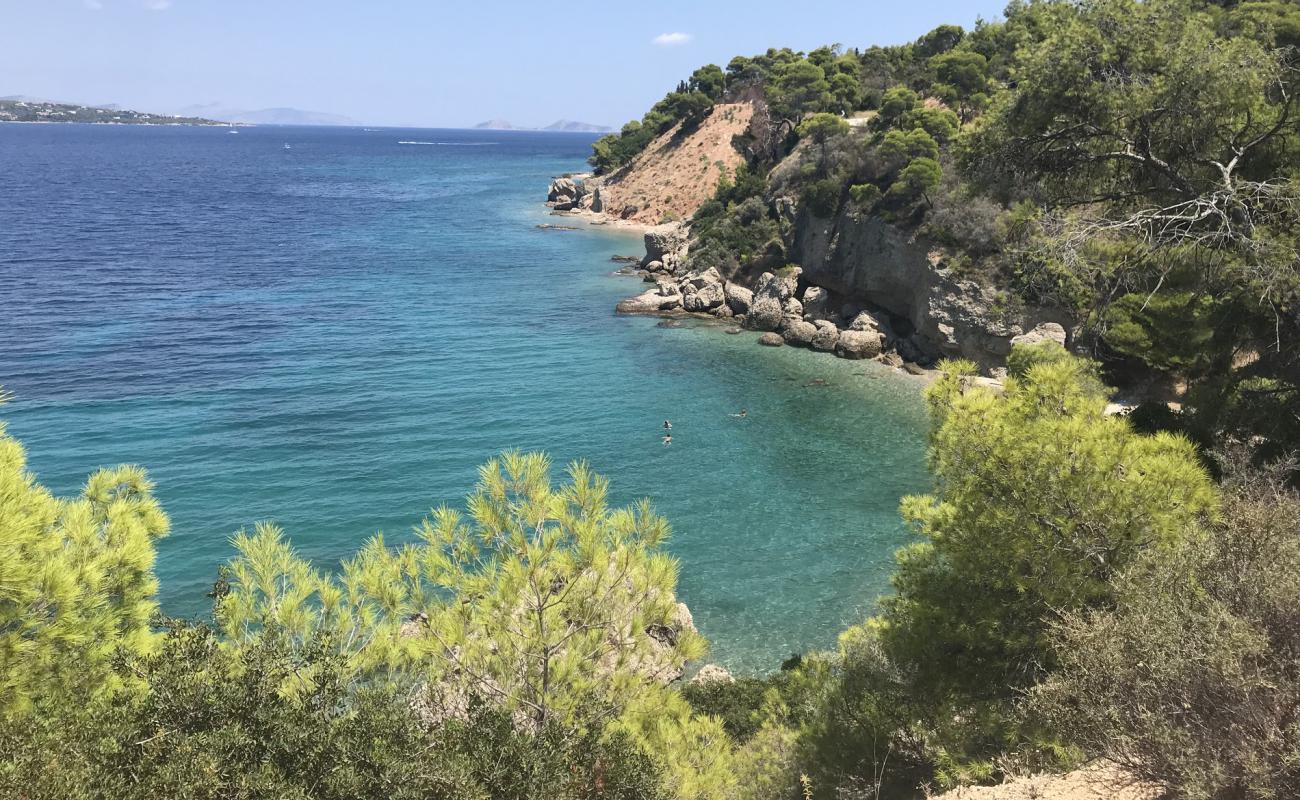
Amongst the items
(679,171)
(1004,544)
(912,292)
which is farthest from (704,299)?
(679,171)

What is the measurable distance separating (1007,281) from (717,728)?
107 ft

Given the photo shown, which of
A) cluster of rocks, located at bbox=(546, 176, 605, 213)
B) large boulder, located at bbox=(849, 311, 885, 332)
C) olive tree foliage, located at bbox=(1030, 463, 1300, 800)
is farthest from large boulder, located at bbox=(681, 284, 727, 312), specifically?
cluster of rocks, located at bbox=(546, 176, 605, 213)

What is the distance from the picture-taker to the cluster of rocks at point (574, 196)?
3701 inches

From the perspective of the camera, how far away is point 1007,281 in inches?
1414

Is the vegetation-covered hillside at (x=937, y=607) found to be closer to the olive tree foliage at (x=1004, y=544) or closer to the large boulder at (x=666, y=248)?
the olive tree foliage at (x=1004, y=544)

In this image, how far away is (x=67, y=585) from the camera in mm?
6988

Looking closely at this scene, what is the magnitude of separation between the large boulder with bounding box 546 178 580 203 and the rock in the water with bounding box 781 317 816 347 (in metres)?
63.0

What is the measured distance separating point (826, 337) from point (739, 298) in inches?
355

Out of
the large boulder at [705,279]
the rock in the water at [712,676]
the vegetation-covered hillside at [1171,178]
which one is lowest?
the rock in the water at [712,676]

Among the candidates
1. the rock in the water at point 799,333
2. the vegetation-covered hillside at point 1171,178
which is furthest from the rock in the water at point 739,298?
the vegetation-covered hillside at point 1171,178

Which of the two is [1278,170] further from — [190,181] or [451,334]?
[190,181]

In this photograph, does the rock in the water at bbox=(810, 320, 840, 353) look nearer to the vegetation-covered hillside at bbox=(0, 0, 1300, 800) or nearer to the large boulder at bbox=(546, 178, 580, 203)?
the vegetation-covered hillside at bbox=(0, 0, 1300, 800)

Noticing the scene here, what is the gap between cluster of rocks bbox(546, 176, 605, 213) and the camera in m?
94.0

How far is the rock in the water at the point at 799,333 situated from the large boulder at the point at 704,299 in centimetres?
724
